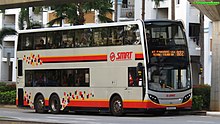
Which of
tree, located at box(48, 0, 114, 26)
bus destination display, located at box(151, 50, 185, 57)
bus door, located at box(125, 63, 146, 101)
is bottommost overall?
bus door, located at box(125, 63, 146, 101)

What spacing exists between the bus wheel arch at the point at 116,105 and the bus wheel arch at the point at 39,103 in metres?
5.45

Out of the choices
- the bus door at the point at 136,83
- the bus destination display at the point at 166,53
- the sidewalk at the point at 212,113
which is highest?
the bus destination display at the point at 166,53

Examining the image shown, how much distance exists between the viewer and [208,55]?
54969mm

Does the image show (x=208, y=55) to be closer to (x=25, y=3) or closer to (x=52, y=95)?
(x=52, y=95)

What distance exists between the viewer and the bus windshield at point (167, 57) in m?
29.1

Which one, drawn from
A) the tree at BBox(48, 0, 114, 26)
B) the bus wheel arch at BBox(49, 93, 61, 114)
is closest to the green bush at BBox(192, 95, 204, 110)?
the bus wheel arch at BBox(49, 93, 61, 114)

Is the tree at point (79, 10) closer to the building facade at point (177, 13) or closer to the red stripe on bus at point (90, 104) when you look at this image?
the building facade at point (177, 13)

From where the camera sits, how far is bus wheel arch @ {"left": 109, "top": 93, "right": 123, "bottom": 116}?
30.3 metres

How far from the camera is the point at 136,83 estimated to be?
96.6 ft

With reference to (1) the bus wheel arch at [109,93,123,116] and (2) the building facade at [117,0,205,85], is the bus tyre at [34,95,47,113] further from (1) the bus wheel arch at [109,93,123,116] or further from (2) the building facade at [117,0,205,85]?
(2) the building facade at [117,0,205,85]

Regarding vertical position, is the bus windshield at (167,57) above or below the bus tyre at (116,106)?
above

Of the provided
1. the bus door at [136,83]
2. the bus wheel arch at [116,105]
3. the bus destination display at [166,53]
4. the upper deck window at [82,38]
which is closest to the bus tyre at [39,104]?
the upper deck window at [82,38]

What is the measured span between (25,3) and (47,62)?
4.81 m

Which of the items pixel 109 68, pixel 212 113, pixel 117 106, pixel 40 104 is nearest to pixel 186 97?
pixel 212 113
